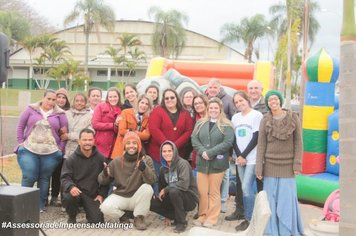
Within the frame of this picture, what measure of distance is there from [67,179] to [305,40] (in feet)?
48.9

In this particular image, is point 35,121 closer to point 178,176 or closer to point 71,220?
point 71,220

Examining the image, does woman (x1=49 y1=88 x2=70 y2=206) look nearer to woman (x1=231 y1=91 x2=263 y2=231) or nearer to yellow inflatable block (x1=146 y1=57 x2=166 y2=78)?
woman (x1=231 y1=91 x2=263 y2=231)

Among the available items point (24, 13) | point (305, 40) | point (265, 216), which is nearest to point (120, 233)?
point (265, 216)

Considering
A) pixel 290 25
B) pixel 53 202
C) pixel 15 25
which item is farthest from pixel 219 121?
pixel 15 25

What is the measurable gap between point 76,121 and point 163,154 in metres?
1.27

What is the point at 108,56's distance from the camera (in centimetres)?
4862

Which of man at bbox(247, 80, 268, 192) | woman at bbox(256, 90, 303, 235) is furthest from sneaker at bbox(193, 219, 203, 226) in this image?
man at bbox(247, 80, 268, 192)

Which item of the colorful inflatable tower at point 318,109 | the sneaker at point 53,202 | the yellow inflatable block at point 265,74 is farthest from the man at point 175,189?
the yellow inflatable block at point 265,74

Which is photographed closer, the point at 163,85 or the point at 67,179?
the point at 67,179

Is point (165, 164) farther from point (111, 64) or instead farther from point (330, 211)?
point (111, 64)

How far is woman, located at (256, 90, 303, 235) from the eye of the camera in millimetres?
4730

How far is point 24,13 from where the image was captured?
56.8 m

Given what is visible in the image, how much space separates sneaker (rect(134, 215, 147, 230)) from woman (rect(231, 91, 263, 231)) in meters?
1.01

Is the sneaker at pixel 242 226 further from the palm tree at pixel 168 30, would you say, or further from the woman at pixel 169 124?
the palm tree at pixel 168 30
